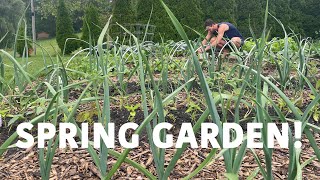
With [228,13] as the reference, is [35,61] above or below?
below

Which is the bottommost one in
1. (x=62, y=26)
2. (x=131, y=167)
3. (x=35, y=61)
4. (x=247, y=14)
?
(x=35, y=61)

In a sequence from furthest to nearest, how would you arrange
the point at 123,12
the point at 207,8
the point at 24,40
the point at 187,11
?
1. the point at 207,8
2. the point at 187,11
3. the point at 123,12
4. the point at 24,40

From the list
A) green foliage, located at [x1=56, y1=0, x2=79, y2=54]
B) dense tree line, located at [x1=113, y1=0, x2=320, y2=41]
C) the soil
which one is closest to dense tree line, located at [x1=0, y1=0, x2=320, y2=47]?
dense tree line, located at [x1=113, y1=0, x2=320, y2=41]

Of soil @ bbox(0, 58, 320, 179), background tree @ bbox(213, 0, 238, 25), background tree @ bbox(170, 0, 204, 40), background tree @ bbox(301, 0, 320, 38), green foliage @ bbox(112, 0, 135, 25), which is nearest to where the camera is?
soil @ bbox(0, 58, 320, 179)

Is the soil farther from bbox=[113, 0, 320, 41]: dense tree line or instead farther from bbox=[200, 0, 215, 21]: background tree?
bbox=[200, 0, 215, 21]: background tree

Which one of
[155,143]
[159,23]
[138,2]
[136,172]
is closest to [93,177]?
[136,172]

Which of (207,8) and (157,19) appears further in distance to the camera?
(207,8)

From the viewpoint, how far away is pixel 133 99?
2.75 m

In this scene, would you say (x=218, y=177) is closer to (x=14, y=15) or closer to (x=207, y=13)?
(x=207, y=13)

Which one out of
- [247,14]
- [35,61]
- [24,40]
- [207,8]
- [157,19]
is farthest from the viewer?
[247,14]

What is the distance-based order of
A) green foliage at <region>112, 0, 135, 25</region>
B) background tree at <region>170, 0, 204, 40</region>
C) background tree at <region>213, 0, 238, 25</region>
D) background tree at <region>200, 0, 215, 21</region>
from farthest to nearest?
background tree at <region>200, 0, 215, 21</region>, background tree at <region>213, 0, 238, 25</region>, background tree at <region>170, 0, 204, 40</region>, green foliage at <region>112, 0, 135, 25</region>

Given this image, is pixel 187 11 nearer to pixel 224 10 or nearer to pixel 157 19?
pixel 157 19

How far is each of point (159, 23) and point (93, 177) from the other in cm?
1202

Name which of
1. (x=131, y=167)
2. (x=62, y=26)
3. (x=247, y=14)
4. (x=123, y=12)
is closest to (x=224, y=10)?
(x=247, y=14)
